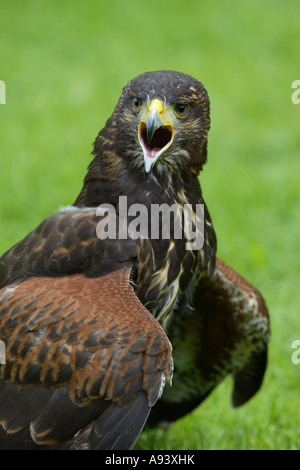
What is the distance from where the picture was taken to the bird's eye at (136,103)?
3729 millimetres

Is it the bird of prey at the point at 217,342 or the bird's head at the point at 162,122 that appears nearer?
the bird's head at the point at 162,122

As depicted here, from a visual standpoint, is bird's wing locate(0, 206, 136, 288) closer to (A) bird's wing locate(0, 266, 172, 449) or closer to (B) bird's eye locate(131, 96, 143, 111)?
(A) bird's wing locate(0, 266, 172, 449)

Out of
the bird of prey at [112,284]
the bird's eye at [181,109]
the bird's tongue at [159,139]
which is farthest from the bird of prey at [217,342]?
the bird's eye at [181,109]

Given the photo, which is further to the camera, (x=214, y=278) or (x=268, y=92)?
(x=268, y=92)

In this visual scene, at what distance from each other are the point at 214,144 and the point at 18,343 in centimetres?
690

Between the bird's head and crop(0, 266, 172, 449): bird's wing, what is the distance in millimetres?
743

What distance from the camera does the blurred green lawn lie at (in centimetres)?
580

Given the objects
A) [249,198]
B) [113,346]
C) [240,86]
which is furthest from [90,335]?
[240,86]

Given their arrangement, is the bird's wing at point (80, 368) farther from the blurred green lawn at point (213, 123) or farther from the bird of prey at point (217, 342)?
the blurred green lawn at point (213, 123)

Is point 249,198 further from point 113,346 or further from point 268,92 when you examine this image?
point 113,346

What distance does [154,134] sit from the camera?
12.7 ft

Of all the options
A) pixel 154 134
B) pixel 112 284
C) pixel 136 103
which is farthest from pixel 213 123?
pixel 112 284
